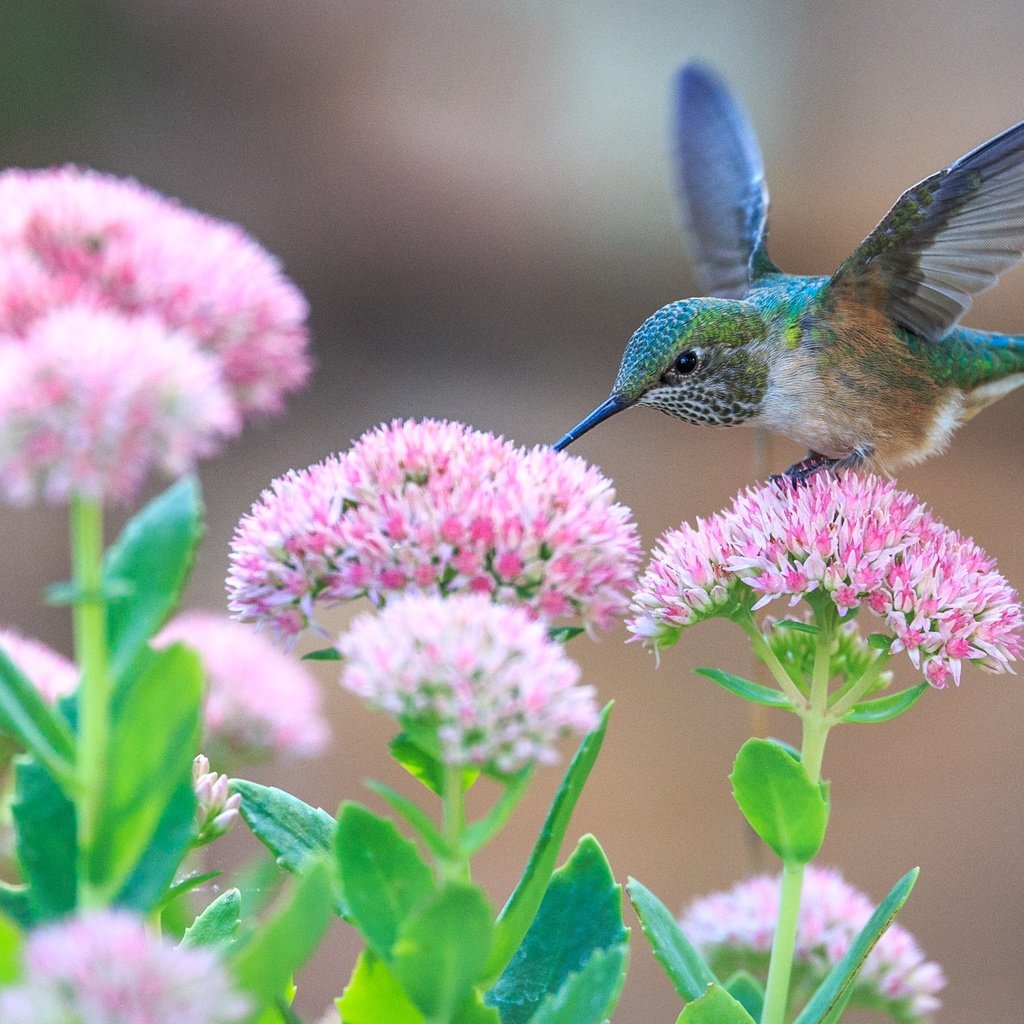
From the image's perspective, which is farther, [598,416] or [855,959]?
[598,416]

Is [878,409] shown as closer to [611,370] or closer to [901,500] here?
[901,500]

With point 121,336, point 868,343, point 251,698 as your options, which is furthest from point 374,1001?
point 868,343

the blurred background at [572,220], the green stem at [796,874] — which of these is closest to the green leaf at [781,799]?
the green stem at [796,874]

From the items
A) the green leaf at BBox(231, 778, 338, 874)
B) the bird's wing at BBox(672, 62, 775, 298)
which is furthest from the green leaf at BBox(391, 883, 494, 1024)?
the bird's wing at BBox(672, 62, 775, 298)

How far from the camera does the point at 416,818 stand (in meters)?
0.50

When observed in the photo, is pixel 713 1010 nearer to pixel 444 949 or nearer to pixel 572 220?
pixel 444 949

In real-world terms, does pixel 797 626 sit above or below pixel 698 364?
below

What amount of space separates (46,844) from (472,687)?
0.18 meters

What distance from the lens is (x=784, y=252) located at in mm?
2658

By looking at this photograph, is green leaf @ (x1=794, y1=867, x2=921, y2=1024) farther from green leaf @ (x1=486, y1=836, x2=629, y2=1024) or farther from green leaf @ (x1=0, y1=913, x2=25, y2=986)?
green leaf @ (x1=0, y1=913, x2=25, y2=986)

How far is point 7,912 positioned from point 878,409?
80 centimetres

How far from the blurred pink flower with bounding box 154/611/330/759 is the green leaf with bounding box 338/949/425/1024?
0.48m

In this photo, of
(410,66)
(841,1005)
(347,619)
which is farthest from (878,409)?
(410,66)

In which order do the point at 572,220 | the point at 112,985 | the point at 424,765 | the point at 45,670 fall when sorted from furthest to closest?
the point at 572,220 < the point at 45,670 < the point at 424,765 < the point at 112,985
